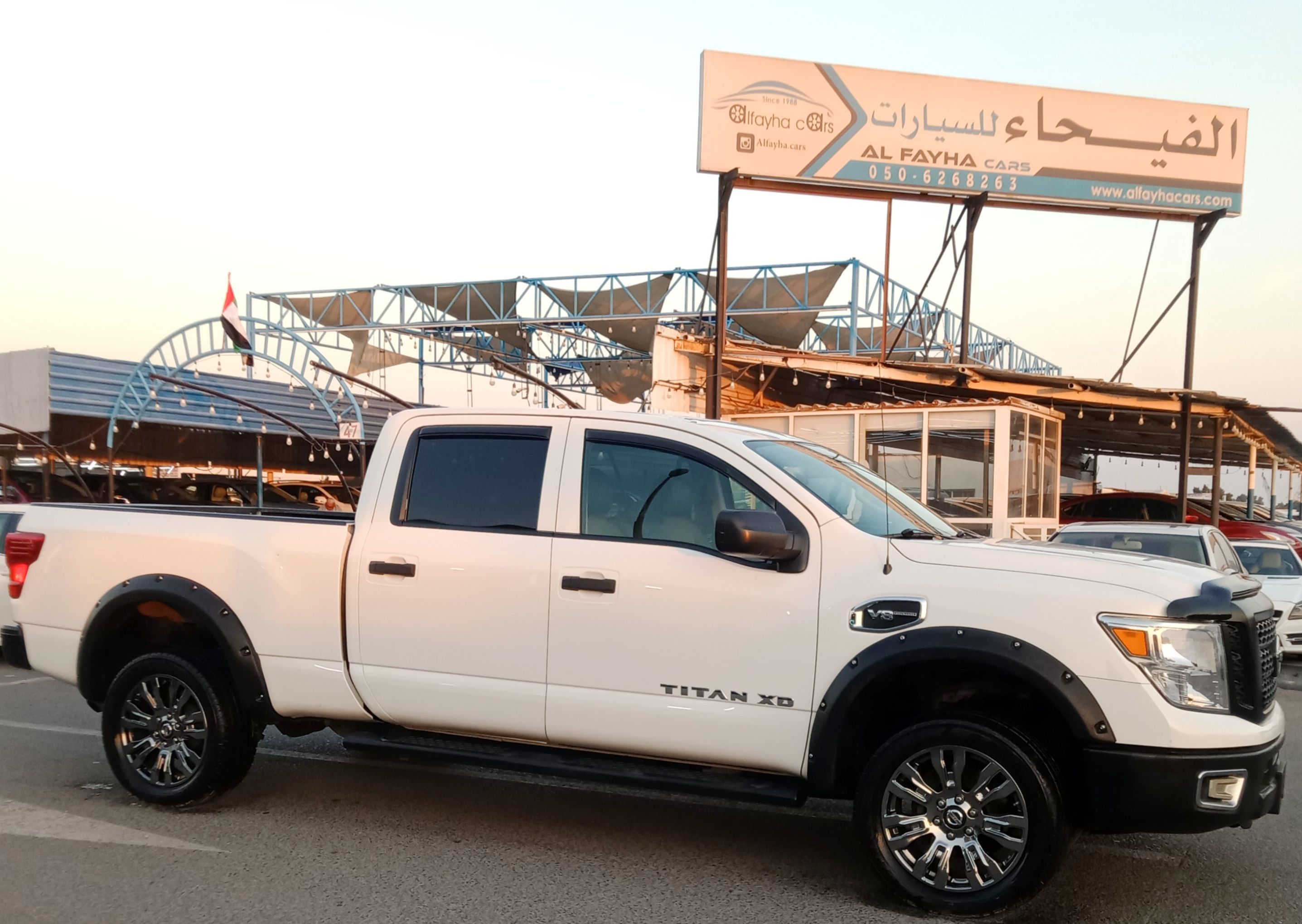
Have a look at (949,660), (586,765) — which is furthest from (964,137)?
(586,765)

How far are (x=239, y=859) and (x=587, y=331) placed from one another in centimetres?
3393

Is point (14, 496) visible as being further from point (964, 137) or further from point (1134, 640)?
point (1134, 640)

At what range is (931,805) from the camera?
160 inches

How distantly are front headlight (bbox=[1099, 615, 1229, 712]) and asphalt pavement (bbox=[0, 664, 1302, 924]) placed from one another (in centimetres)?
96

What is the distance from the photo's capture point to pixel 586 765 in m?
4.55

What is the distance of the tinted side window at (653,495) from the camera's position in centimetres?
458

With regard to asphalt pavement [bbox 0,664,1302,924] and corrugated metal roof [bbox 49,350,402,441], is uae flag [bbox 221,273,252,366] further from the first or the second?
asphalt pavement [bbox 0,664,1302,924]

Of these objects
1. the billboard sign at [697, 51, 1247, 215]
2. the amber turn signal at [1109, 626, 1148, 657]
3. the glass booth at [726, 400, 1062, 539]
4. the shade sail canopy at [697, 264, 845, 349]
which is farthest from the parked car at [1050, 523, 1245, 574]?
the shade sail canopy at [697, 264, 845, 349]

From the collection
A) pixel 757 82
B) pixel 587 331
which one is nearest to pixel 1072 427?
pixel 757 82

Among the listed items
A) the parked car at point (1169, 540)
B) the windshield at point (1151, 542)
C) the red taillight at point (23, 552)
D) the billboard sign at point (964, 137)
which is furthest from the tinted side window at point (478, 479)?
the billboard sign at point (964, 137)

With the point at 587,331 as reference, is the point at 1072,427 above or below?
below

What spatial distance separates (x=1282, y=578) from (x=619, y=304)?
2422 centimetres

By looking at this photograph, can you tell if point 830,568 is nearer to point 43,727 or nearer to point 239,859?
point 239,859

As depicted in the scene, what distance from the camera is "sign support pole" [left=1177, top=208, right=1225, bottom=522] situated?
57.2ft
